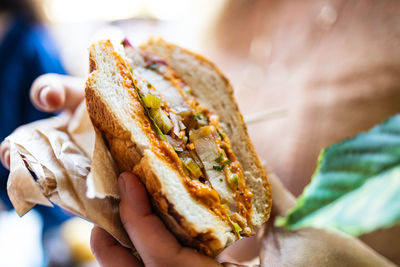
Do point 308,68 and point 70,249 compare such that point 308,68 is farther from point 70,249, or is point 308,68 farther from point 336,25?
point 70,249

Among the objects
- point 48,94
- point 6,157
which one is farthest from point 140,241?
point 48,94

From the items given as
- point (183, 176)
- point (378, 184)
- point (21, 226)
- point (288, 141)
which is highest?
point (378, 184)

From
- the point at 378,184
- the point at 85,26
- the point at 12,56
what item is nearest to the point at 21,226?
the point at 12,56

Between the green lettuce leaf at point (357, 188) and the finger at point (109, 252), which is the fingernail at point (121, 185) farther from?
the green lettuce leaf at point (357, 188)

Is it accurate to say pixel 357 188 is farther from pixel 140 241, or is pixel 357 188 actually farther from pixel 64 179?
pixel 64 179

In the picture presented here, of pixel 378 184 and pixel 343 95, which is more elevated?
pixel 378 184

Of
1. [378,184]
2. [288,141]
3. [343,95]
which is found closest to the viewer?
[378,184]

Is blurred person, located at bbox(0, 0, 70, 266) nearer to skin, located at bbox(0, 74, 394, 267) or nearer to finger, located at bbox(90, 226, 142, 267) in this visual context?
skin, located at bbox(0, 74, 394, 267)

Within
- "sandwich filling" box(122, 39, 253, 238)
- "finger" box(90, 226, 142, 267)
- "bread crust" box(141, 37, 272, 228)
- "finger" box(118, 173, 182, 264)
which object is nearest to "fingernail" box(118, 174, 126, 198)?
"finger" box(118, 173, 182, 264)

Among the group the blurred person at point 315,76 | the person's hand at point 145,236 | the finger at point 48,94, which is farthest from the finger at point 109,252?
the blurred person at point 315,76
